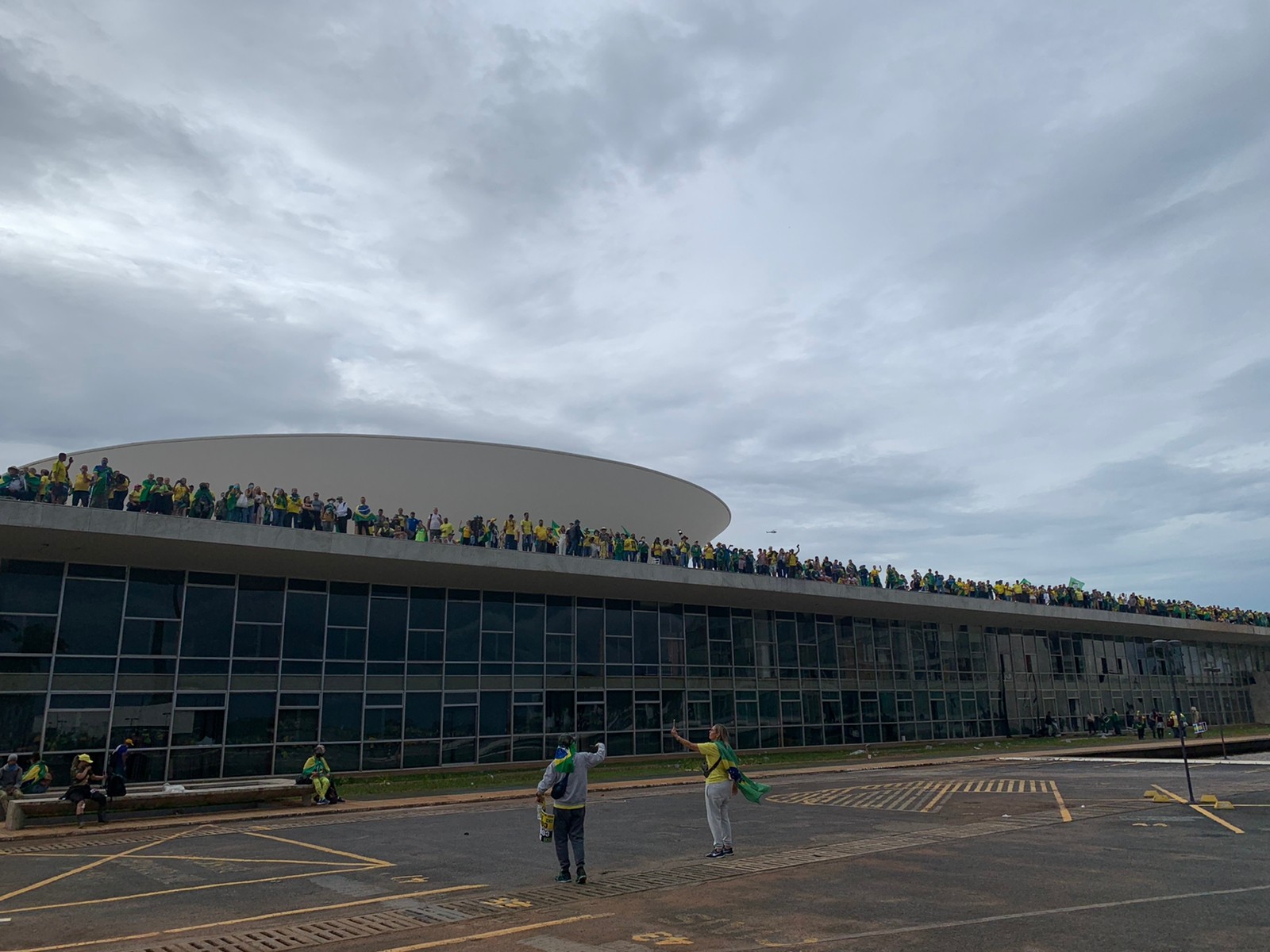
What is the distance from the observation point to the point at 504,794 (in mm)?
21125

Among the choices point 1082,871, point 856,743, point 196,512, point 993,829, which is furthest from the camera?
point 856,743

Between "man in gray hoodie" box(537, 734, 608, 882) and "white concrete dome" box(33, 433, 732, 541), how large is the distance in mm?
23997

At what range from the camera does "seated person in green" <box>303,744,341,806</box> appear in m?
19.3

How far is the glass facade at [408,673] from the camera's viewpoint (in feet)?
78.1

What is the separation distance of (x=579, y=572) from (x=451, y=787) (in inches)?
316

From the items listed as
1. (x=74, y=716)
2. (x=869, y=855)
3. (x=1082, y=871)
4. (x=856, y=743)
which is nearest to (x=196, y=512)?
(x=74, y=716)

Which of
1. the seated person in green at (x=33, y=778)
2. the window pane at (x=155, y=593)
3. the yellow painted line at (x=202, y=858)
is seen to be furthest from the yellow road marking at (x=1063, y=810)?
the window pane at (x=155, y=593)

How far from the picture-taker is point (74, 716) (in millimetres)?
23516

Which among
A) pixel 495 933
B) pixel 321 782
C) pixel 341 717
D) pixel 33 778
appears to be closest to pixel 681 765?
pixel 341 717

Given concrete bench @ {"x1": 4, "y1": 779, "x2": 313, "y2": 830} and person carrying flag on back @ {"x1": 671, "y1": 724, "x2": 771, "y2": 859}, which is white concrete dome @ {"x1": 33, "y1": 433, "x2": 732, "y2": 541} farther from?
person carrying flag on back @ {"x1": 671, "y1": 724, "x2": 771, "y2": 859}

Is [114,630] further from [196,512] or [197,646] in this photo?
[196,512]

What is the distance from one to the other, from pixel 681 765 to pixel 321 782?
14.0 meters

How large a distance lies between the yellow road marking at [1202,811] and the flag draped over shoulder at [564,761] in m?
9.74

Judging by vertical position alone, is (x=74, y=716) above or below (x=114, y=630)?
below
